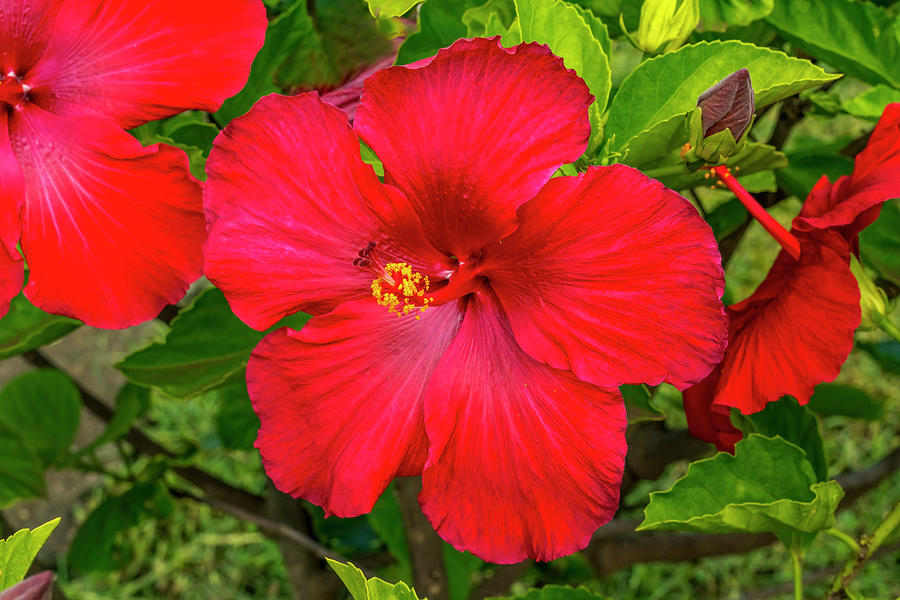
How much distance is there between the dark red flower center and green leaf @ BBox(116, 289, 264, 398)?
→ 279 millimetres

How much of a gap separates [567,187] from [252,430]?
105 cm

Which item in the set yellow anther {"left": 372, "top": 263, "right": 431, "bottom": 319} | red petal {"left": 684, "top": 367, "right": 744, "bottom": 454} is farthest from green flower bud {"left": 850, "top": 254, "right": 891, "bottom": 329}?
yellow anther {"left": 372, "top": 263, "right": 431, "bottom": 319}

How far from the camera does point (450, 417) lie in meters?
0.66

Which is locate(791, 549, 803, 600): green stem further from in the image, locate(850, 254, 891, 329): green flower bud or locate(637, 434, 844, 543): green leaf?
locate(850, 254, 891, 329): green flower bud

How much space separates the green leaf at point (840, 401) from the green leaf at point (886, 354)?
0.20 feet

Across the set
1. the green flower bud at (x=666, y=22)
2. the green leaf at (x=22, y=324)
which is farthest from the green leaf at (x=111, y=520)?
the green flower bud at (x=666, y=22)

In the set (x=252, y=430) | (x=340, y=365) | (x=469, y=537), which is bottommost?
(x=252, y=430)

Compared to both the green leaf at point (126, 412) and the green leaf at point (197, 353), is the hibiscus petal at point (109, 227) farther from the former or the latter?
the green leaf at point (126, 412)

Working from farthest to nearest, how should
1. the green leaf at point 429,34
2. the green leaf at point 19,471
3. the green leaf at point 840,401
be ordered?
the green leaf at point 19,471, the green leaf at point 840,401, the green leaf at point 429,34

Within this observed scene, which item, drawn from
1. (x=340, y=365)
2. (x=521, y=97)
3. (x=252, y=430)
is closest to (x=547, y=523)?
(x=340, y=365)

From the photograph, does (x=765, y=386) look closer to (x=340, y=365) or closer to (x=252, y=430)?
(x=340, y=365)

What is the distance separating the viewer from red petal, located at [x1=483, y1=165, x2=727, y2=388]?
605mm

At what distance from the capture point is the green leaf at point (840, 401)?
53.5 inches

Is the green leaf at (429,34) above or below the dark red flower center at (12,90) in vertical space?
below
